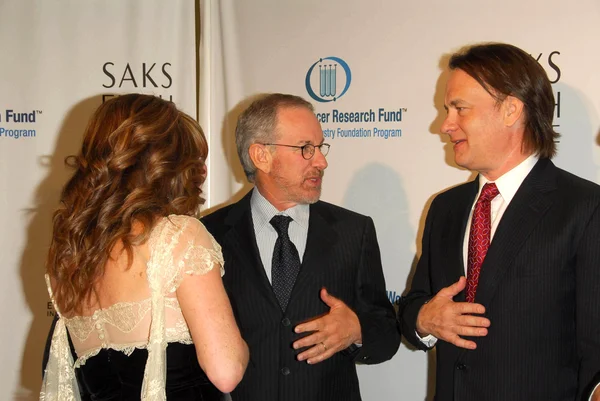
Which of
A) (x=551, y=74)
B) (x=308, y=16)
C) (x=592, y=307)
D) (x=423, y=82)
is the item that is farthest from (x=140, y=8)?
(x=592, y=307)

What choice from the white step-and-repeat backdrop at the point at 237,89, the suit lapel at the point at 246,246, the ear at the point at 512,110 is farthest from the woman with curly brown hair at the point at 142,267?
the white step-and-repeat backdrop at the point at 237,89

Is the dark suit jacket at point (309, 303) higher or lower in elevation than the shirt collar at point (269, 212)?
lower

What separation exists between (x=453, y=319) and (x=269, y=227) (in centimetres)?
86

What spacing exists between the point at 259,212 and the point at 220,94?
1508 millimetres

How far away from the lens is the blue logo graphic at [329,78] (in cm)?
369

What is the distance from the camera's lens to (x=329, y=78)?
12.3 ft

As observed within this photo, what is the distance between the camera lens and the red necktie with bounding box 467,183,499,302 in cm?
235

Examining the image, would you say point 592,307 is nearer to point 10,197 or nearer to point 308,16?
point 308,16

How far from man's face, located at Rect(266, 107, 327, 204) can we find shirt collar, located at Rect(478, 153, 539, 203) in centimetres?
75

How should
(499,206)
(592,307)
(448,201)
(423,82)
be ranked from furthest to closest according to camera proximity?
(423,82), (448,201), (499,206), (592,307)

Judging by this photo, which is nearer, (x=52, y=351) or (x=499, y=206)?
(x=52, y=351)

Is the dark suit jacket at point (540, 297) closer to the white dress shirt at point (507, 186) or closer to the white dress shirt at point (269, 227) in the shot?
the white dress shirt at point (507, 186)

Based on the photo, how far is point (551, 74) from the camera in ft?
9.98

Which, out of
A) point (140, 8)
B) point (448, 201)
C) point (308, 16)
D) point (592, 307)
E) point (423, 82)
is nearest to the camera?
point (592, 307)
